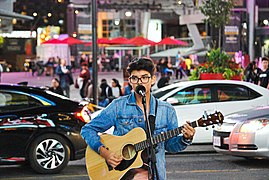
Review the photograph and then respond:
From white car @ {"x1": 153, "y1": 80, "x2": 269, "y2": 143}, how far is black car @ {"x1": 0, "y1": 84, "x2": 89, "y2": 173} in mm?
3174

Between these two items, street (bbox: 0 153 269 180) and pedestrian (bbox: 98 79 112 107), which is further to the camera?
pedestrian (bbox: 98 79 112 107)

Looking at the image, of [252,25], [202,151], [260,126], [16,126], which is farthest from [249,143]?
[252,25]

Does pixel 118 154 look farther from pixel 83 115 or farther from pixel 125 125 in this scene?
pixel 83 115

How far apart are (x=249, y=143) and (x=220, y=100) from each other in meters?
3.09

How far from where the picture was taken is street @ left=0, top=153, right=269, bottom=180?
31.0 feet

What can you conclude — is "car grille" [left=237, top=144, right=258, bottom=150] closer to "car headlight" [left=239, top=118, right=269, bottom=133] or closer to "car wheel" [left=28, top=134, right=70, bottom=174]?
"car headlight" [left=239, top=118, right=269, bottom=133]

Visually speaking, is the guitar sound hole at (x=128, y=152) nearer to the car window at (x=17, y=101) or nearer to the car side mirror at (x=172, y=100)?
the car window at (x=17, y=101)

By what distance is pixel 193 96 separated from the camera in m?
12.8

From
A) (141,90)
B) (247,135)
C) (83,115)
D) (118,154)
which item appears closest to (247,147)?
(247,135)

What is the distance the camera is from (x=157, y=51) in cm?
4769

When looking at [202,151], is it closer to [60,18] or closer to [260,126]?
[260,126]

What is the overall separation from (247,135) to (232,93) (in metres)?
3.21

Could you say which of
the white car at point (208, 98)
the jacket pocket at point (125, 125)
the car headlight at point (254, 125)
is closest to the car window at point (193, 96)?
the white car at point (208, 98)

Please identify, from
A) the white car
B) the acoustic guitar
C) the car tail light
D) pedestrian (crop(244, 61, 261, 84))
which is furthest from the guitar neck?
pedestrian (crop(244, 61, 261, 84))
